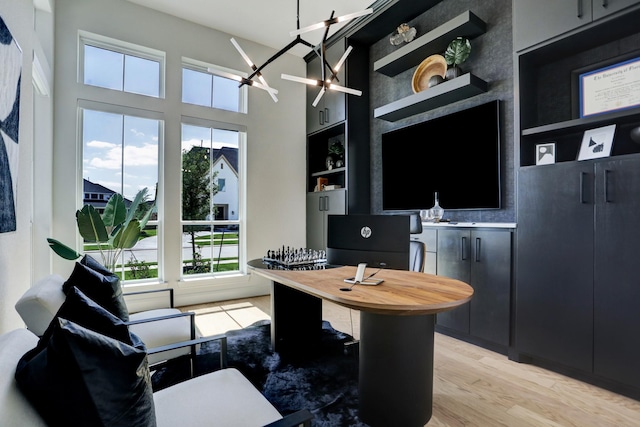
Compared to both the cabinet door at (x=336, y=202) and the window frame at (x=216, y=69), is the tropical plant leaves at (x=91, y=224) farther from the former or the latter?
the cabinet door at (x=336, y=202)

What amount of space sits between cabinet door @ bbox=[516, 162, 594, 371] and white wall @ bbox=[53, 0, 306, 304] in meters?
3.13

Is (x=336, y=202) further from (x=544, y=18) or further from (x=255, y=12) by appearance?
(x=544, y=18)

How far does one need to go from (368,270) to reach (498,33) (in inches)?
103

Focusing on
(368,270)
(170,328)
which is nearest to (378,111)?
(368,270)

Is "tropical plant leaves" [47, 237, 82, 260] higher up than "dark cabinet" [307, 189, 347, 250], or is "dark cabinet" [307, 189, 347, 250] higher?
"dark cabinet" [307, 189, 347, 250]

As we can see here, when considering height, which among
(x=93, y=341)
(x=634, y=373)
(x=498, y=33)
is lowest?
(x=634, y=373)

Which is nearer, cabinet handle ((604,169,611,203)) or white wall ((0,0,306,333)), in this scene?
white wall ((0,0,306,333))

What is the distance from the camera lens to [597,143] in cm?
231

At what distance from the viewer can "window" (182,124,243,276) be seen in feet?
13.6

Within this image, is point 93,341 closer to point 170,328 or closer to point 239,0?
point 170,328

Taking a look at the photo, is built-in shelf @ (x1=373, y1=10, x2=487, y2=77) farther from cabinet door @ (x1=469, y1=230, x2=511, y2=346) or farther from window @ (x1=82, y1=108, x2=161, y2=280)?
window @ (x1=82, y1=108, x2=161, y2=280)

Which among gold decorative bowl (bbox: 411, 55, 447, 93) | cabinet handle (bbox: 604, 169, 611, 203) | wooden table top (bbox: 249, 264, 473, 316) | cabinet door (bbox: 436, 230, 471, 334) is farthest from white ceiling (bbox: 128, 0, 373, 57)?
wooden table top (bbox: 249, 264, 473, 316)

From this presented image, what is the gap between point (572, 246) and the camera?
2.22 meters

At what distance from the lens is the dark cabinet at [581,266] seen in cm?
198
